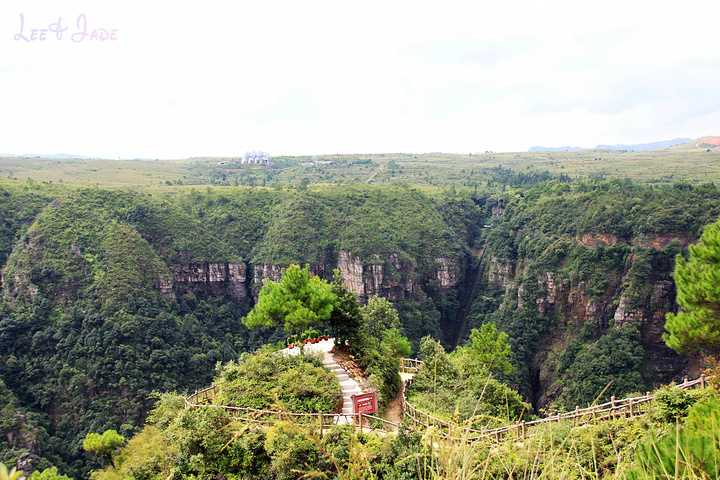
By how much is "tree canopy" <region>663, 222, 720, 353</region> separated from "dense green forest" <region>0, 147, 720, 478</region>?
24.2 feet

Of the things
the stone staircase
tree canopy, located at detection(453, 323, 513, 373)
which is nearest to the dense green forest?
tree canopy, located at detection(453, 323, 513, 373)

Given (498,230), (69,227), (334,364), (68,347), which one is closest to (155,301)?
(68,347)

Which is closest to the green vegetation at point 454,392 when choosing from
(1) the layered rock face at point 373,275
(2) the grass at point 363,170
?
(1) the layered rock face at point 373,275

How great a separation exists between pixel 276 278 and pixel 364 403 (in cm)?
4681

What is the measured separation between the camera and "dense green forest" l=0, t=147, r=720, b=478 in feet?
132

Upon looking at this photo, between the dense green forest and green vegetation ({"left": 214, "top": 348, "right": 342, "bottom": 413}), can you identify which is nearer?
green vegetation ({"left": 214, "top": 348, "right": 342, "bottom": 413})

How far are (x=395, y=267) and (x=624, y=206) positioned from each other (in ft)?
95.9

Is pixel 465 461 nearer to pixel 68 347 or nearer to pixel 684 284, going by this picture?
pixel 684 284

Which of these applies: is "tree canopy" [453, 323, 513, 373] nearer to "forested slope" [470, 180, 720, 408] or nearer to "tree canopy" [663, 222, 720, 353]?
"tree canopy" [663, 222, 720, 353]

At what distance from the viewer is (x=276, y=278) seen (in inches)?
2341

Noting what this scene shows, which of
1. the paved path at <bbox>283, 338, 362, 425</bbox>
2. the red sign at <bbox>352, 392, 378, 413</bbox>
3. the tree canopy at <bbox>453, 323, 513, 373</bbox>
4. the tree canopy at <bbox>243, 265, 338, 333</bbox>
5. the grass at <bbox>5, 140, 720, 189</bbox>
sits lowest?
the tree canopy at <bbox>453, 323, 513, 373</bbox>

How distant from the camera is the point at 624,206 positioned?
158ft

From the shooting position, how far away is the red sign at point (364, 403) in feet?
45.2

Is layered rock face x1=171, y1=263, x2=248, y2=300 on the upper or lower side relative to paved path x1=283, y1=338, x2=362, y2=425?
lower
